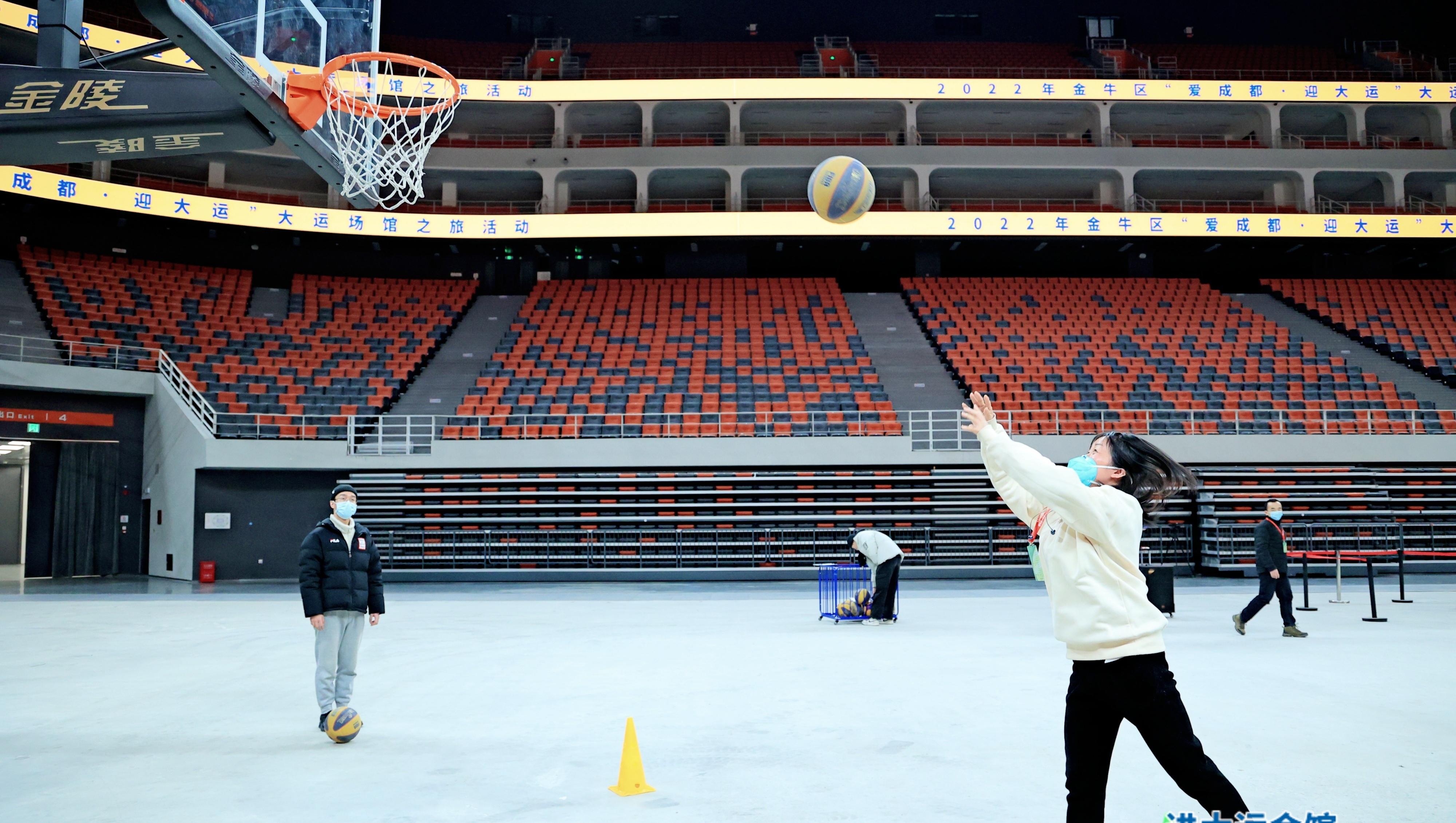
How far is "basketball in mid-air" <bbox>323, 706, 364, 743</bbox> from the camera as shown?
224 inches

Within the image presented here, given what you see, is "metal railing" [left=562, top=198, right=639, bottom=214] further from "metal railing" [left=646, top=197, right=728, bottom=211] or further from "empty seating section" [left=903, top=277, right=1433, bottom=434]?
"empty seating section" [left=903, top=277, right=1433, bottom=434]

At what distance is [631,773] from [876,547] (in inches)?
293

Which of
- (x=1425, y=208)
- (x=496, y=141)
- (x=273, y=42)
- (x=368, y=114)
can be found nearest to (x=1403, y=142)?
(x=1425, y=208)

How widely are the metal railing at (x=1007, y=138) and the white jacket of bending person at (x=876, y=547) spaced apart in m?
19.3

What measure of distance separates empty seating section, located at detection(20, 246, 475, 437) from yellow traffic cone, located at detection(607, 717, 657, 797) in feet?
54.6

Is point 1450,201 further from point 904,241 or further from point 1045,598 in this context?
point 1045,598

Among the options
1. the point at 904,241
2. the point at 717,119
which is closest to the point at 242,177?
the point at 717,119

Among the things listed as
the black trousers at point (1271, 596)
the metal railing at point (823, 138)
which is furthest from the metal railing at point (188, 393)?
the black trousers at point (1271, 596)

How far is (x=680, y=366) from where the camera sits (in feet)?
75.9

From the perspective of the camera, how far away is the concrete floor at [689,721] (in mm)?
4480

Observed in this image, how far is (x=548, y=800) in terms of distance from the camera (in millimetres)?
4516

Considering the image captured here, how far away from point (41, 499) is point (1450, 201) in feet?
123

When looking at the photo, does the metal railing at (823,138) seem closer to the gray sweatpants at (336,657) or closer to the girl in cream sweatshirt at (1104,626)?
the gray sweatpants at (336,657)

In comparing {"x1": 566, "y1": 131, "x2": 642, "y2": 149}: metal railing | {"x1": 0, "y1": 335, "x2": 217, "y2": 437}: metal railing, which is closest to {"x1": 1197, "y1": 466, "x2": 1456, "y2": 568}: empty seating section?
{"x1": 566, "y1": 131, "x2": 642, "y2": 149}: metal railing
